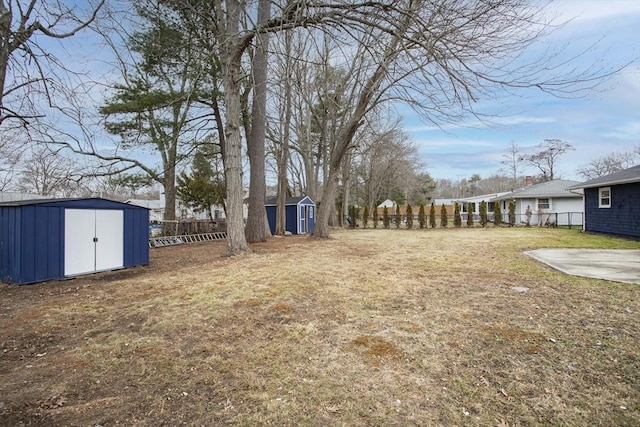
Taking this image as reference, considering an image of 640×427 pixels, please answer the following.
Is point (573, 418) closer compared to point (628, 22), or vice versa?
point (573, 418)

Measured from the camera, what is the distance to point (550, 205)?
854 inches

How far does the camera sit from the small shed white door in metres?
6.67

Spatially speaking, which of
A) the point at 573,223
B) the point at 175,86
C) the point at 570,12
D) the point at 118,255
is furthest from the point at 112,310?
the point at 573,223

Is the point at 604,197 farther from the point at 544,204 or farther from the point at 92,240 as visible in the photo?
the point at 92,240

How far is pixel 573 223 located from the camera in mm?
20688

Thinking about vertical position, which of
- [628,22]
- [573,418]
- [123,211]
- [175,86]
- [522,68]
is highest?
[175,86]

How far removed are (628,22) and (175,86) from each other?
12.6 m

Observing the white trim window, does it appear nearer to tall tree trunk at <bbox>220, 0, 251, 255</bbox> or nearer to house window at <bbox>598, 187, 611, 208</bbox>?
house window at <bbox>598, 187, 611, 208</bbox>

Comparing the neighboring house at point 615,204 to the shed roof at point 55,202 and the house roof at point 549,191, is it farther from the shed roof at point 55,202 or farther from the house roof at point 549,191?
the shed roof at point 55,202

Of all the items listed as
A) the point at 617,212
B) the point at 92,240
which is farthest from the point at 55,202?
the point at 617,212

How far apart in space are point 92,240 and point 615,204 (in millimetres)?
18217

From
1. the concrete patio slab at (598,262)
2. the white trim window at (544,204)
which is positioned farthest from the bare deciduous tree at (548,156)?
the concrete patio slab at (598,262)

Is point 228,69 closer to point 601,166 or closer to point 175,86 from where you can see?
point 175,86

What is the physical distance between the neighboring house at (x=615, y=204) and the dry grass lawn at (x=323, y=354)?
10.1 meters
